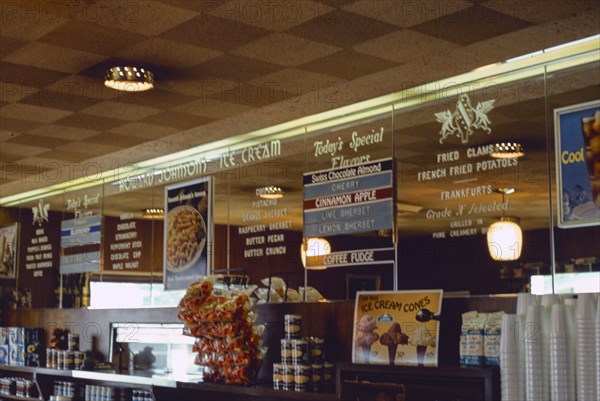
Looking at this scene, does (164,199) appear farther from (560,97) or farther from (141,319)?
(560,97)

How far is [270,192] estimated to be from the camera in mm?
5164

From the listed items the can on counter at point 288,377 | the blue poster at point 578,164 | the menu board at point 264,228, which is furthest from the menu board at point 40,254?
the blue poster at point 578,164

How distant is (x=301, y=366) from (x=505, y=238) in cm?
128

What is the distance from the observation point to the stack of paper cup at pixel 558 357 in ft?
10.4

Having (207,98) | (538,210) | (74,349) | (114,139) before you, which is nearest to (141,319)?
(74,349)

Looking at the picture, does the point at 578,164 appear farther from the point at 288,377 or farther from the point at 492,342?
the point at 288,377

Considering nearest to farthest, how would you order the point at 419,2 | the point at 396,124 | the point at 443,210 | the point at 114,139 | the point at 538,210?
the point at 419,2 < the point at 538,210 < the point at 443,210 < the point at 396,124 < the point at 114,139

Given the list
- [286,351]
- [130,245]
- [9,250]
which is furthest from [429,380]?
[9,250]

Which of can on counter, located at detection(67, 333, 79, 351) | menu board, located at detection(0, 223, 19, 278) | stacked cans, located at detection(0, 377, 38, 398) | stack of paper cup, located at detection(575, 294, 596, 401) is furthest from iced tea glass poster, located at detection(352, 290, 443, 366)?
menu board, located at detection(0, 223, 19, 278)

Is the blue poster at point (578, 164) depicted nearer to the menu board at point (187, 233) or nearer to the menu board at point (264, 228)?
the menu board at point (264, 228)

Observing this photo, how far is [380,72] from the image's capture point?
4211 millimetres

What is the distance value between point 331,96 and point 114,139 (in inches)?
73.3

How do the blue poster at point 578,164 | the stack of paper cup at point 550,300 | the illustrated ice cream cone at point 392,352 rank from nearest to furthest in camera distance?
the stack of paper cup at point 550,300 < the blue poster at point 578,164 < the illustrated ice cream cone at point 392,352

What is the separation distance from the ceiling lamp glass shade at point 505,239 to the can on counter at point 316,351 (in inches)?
44.9
